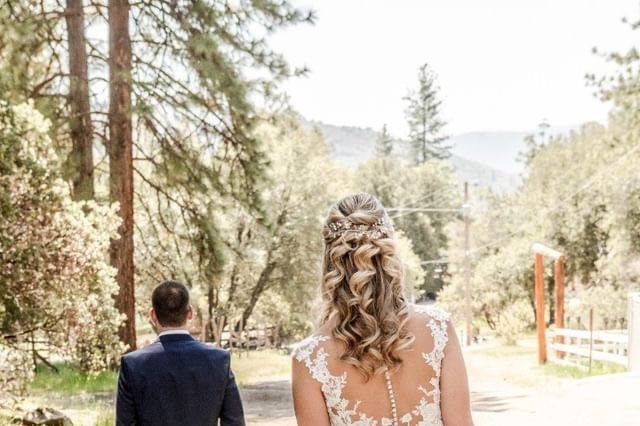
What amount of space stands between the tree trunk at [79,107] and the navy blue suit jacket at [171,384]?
37.6 feet

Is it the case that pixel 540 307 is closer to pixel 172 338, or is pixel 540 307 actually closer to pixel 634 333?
pixel 634 333

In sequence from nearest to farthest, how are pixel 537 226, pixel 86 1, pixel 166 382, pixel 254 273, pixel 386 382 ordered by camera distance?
pixel 386 382
pixel 166 382
pixel 86 1
pixel 254 273
pixel 537 226

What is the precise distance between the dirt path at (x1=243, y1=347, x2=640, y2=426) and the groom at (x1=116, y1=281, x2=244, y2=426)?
6.93 m

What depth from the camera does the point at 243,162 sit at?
16.8 m

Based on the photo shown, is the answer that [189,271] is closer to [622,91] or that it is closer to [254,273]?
[254,273]

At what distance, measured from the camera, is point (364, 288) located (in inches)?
114

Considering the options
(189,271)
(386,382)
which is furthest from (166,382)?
(189,271)

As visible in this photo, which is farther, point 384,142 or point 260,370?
point 384,142

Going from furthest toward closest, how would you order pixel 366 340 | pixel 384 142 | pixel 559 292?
pixel 384 142
pixel 559 292
pixel 366 340

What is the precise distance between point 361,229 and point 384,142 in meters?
93.1

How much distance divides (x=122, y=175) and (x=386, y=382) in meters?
13.6

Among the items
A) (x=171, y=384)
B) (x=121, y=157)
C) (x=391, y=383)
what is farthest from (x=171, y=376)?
(x=121, y=157)

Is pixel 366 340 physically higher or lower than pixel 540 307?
higher

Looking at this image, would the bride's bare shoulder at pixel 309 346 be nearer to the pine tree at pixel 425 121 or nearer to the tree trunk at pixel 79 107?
the tree trunk at pixel 79 107
